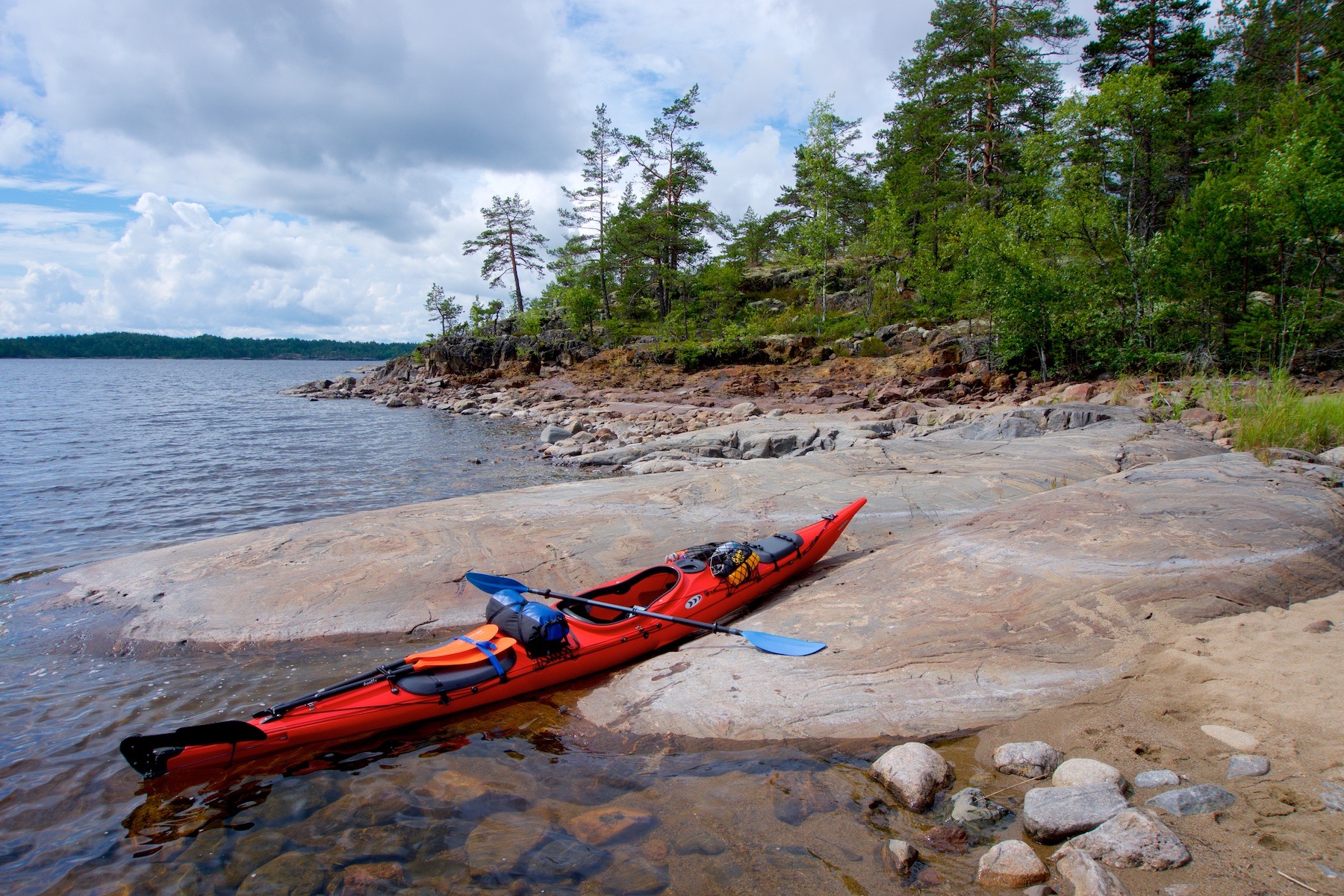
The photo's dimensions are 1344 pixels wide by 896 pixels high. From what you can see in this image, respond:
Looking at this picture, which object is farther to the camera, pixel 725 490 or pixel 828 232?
pixel 828 232

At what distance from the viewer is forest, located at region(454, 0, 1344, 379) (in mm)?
15578

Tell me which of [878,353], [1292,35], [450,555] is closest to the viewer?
[450,555]

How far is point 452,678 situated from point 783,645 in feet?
9.10

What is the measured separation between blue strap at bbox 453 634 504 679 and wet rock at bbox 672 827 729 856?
230 cm

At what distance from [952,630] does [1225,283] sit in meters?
17.4

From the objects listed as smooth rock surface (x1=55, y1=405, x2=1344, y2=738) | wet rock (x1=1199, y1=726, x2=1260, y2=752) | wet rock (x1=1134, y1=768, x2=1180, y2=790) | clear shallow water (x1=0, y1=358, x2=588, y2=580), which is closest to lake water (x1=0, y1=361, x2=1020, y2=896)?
smooth rock surface (x1=55, y1=405, x2=1344, y2=738)

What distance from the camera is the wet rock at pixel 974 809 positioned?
336 centimetres

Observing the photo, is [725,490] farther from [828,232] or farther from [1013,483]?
[828,232]

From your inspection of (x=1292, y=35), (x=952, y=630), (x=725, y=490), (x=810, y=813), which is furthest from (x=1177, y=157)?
(x=810, y=813)

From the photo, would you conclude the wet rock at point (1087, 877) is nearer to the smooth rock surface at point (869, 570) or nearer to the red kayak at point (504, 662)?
the smooth rock surface at point (869, 570)

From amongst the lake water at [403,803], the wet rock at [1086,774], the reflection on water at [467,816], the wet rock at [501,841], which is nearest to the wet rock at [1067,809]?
the wet rock at [1086,774]

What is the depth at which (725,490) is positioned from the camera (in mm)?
9273

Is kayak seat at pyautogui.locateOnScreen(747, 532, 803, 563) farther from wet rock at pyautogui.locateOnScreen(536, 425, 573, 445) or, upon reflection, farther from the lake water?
wet rock at pyautogui.locateOnScreen(536, 425, 573, 445)

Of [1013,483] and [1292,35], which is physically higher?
[1292,35]
